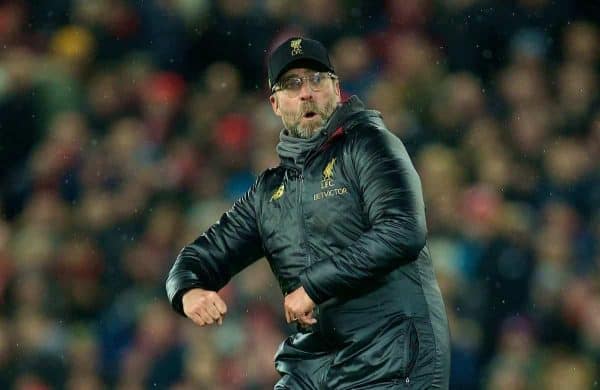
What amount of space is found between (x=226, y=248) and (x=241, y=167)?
323cm

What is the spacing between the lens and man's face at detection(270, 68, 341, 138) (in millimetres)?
3432

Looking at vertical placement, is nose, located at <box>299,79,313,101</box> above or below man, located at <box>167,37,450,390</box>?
above

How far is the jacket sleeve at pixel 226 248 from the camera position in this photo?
355 centimetres

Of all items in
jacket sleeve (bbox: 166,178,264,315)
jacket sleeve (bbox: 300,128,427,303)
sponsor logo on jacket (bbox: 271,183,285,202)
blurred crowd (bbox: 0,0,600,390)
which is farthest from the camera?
blurred crowd (bbox: 0,0,600,390)

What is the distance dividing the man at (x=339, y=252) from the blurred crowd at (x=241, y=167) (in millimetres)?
2347

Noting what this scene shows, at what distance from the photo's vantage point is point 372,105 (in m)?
6.71

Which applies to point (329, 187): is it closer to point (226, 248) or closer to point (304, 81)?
point (304, 81)

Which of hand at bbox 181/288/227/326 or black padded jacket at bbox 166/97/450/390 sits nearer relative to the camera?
black padded jacket at bbox 166/97/450/390

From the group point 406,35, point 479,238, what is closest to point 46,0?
point 406,35

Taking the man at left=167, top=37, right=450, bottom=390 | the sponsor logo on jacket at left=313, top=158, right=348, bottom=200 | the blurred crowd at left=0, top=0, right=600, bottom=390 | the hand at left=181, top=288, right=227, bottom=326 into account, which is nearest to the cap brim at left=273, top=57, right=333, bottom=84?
the man at left=167, top=37, right=450, bottom=390

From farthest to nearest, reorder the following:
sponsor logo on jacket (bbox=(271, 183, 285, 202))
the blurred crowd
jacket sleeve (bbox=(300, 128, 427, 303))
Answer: the blurred crowd < sponsor logo on jacket (bbox=(271, 183, 285, 202)) < jacket sleeve (bbox=(300, 128, 427, 303))

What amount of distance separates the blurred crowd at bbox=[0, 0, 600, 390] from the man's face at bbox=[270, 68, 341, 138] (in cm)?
245

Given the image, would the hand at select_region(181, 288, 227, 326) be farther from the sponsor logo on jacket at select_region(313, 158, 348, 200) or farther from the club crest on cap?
the club crest on cap

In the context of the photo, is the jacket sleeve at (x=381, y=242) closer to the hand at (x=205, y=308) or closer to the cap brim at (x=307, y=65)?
the hand at (x=205, y=308)
